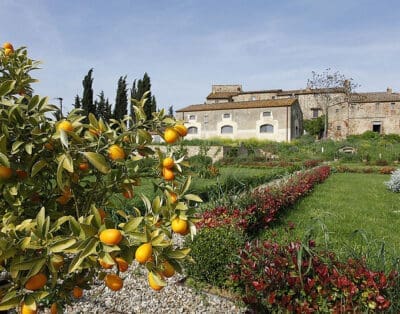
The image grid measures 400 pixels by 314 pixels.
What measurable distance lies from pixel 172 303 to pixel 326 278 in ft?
4.94

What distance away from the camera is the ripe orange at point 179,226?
1147 mm

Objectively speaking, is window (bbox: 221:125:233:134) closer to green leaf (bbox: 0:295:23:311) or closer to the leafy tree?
the leafy tree

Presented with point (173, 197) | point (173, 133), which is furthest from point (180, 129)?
point (173, 197)

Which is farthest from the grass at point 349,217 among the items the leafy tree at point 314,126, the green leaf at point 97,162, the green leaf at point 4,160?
the leafy tree at point 314,126

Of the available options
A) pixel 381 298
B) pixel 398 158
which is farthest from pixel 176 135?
pixel 398 158

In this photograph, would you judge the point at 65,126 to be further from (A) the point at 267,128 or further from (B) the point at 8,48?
(A) the point at 267,128

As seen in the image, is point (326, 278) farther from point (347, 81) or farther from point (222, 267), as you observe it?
point (347, 81)

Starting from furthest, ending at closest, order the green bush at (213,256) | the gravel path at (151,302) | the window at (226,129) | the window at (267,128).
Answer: the window at (226,129) → the window at (267,128) → the green bush at (213,256) → the gravel path at (151,302)

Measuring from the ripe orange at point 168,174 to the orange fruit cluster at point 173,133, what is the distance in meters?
0.11

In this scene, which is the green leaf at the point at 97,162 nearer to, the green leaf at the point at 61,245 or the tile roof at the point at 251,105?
the green leaf at the point at 61,245

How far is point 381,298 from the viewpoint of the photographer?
2.26 metres

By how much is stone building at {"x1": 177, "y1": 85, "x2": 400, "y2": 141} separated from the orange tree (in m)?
29.5

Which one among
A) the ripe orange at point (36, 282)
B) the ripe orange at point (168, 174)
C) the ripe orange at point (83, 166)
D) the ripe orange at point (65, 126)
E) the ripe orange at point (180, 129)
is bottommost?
the ripe orange at point (36, 282)

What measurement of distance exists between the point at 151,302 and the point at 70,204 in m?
2.14
